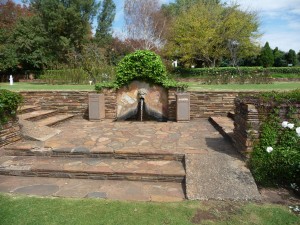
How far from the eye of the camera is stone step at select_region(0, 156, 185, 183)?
12.5 feet

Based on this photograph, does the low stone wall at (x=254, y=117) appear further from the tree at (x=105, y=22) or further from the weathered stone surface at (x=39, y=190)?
the tree at (x=105, y=22)

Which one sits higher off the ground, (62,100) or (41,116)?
(62,100)

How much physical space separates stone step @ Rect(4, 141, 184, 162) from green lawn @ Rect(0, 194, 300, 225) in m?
1.29

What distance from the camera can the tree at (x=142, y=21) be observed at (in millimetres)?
27875

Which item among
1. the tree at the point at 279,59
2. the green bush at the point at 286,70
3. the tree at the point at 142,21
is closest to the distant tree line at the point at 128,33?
the tree at the point at 142,21

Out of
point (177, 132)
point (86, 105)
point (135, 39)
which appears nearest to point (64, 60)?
point (135, 39)

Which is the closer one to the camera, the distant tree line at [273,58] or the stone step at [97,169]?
the stone step at [97,169]

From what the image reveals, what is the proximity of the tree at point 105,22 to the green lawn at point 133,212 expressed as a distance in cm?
2769

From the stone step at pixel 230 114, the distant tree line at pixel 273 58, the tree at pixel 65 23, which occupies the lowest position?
the stone step at pixel 230 114

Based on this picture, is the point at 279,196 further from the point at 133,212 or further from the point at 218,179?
the point at 133,212

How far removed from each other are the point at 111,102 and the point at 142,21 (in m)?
21.9

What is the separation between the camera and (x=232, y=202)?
125 inches

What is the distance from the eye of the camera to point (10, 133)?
5051 millimetres

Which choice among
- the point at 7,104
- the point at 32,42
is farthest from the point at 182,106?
the point at 32,42
